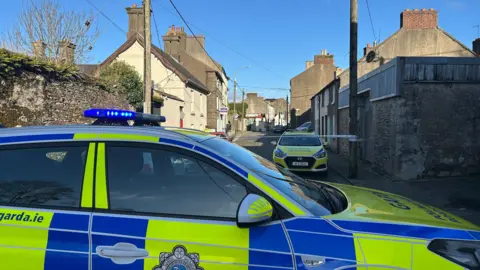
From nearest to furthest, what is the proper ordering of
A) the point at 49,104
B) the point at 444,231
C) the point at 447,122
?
the point at 444,231
the point at 49,104
the point at 447,122

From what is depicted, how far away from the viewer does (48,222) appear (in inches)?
84.7

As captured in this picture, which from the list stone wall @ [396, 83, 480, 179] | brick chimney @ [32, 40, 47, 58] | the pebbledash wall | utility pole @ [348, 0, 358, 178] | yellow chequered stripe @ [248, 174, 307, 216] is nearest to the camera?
yellow chequered stripe @ [248, 174, 307, 216]

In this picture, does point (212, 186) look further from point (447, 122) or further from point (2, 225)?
point (447, 122)

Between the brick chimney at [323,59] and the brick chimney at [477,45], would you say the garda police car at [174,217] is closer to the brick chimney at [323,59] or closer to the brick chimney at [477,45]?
the brick chimney at [477,45]

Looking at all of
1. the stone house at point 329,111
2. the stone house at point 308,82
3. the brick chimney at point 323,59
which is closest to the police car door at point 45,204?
the stone house at point 329,111

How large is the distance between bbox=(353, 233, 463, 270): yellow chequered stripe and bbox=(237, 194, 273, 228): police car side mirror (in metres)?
0.52

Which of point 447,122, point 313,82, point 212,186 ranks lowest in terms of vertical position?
point 212,186

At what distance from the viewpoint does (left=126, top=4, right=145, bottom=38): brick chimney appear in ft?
89.5

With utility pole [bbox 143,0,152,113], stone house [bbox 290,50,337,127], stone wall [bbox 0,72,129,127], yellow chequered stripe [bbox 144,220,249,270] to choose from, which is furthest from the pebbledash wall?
stone house [bbox 290,50,337,127]

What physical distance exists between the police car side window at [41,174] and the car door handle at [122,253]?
0.42 metres

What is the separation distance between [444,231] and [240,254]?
126 cm

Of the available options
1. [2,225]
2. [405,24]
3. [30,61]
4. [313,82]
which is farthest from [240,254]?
[313,82]

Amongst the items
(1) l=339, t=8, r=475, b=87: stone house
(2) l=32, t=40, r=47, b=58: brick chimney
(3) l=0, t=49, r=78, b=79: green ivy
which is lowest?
(3) l=0, t=49, r=78, b=79: green ivy

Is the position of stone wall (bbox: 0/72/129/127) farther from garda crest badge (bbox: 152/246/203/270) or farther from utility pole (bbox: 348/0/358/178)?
utility pole (bbox: 348/0/358/178)
